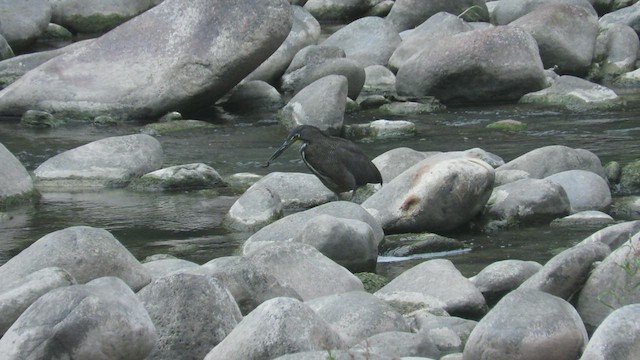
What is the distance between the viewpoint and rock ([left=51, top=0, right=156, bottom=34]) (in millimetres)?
20594

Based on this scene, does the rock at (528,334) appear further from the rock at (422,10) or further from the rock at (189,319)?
the rock at (422,10)

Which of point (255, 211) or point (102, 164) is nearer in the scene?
A: point (255, 211)

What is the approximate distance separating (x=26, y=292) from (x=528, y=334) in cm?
213

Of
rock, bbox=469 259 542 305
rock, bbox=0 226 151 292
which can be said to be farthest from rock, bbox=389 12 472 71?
rock, bbox=0 226 151 292

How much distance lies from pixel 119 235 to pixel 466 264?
2.66 meters

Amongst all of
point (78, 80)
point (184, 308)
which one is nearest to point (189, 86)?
point (78, 80)

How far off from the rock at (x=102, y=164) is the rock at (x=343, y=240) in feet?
12.4

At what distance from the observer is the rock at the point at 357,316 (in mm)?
5551

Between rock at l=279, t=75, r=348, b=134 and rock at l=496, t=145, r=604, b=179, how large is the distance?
326 cm

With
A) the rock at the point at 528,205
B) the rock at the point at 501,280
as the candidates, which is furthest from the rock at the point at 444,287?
the rock at the point at 528,205

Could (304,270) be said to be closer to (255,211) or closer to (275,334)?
(275,334)

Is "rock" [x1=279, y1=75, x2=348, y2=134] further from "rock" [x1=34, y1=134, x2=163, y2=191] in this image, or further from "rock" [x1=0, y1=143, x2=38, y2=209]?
"rock" [x1=0, y1=143, x2=38, y2=209]

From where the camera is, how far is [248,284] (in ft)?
19.6

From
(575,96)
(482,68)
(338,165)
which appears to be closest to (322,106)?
(482,68)
